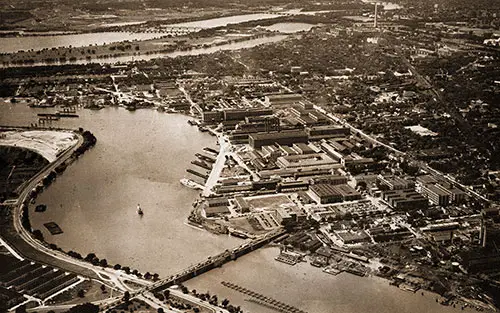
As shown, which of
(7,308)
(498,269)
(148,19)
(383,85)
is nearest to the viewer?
(7,308)

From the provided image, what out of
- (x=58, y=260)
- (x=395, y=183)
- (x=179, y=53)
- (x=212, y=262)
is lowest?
(x=179, y=53)

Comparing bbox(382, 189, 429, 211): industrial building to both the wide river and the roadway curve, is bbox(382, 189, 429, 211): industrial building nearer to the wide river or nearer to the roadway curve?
the wide river

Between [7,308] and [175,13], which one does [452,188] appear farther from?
[175,13]

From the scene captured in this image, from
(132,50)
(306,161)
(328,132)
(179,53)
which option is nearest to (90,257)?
(306,161)

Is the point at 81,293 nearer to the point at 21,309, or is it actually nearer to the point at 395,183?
the point at 21,309

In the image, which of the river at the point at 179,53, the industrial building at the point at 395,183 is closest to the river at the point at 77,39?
the river at the point at 179,53

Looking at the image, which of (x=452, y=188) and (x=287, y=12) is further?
(x=287, y=12)

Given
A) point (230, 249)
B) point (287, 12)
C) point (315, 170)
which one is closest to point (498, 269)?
point (230, 249)

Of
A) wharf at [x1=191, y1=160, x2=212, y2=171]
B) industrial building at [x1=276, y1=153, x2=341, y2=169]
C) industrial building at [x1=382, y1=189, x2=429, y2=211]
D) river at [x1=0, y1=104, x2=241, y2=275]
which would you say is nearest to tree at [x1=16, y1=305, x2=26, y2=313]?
river at [x1=0, y1=104, x2=241, y2=275]
